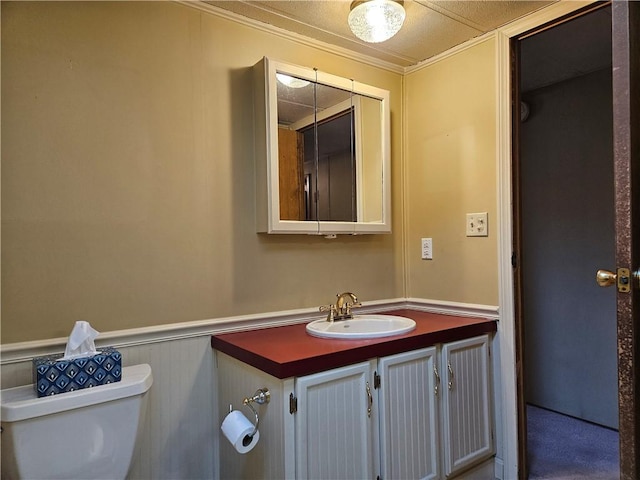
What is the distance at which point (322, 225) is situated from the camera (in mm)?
1950

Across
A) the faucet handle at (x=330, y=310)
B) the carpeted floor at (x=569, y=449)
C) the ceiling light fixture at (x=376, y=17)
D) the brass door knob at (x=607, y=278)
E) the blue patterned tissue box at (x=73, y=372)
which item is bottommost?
the carpeted floor at (x=569, y=449)

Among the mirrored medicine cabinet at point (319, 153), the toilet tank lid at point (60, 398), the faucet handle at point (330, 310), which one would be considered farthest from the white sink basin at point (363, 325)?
the toilet tank lid at point (60, 398)

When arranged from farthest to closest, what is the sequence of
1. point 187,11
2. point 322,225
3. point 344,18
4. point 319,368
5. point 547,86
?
point 547,86 < point 322,225 < point 344,18 < point 187,11 < point 319,368

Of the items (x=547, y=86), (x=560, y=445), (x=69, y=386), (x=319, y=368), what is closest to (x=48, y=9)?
(x=69, y=386)

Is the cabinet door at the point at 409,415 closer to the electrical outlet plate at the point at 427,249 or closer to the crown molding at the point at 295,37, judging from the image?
the electrical outlet plate at the point at 427,249

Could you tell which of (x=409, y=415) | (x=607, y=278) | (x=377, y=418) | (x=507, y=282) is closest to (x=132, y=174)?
(x=377, y=418)

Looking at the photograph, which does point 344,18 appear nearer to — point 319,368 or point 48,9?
point 48,9

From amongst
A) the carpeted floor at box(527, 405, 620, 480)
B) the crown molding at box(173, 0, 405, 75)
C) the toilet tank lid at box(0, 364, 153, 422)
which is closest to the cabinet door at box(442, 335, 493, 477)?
the carpeted floor at box(527, 405, 620, 480)

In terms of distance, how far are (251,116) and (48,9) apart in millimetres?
784

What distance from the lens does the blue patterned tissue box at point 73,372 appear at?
4.07ft

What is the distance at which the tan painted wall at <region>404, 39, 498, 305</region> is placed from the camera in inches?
78.6

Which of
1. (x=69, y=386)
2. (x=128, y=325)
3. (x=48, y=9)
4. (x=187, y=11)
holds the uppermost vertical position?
(x=187, y=11)

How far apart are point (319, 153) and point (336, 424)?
1.17 metres

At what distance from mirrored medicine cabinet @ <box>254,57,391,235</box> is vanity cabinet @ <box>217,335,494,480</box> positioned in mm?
674
